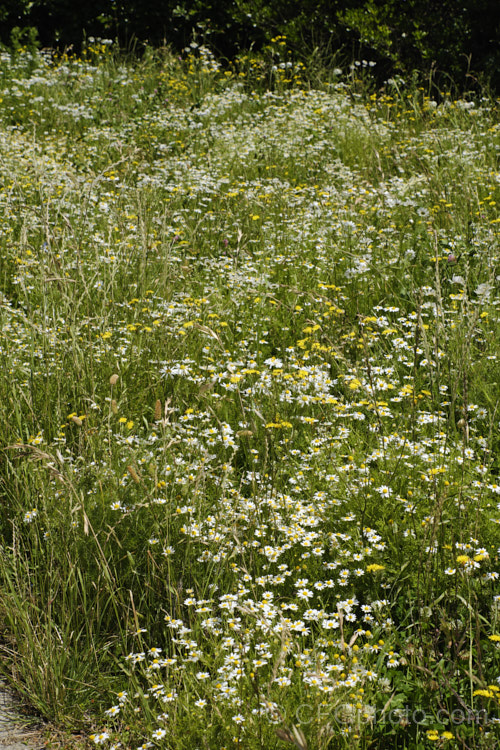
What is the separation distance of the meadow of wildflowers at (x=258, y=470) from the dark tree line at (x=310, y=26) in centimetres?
382

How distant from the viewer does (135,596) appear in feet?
8.05

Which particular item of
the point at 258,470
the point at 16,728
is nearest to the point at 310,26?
the point at 258,470

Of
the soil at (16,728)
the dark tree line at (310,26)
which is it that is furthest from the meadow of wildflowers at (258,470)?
the dark tree line at (310,26)

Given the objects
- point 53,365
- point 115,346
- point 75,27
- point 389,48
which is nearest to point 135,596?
point 53,365

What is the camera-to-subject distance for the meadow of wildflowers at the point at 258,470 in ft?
6.66

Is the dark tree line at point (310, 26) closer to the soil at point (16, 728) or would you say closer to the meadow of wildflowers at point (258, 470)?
the meadow of wildflowers at point (258, 470)

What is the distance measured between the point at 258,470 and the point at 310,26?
820cm

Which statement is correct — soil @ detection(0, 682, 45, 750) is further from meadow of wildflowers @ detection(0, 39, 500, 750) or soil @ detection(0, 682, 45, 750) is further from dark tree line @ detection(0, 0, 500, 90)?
dark tree line @ detection(0, 0, 500, 90)

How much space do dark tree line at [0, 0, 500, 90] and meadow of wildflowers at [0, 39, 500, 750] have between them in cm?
382

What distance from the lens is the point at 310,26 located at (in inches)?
373

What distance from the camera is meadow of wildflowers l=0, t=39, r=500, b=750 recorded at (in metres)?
2.03

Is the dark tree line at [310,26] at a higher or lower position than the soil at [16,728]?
higher

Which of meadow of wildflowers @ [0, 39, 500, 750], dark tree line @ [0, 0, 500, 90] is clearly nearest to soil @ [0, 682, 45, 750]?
meadow of wildflowers @ [0, 39, 500, 750]

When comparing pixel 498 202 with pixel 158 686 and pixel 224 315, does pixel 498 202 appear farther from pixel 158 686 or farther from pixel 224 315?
pixel 158 686
